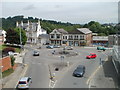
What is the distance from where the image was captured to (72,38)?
2350 inches

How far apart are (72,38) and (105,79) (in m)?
37.6

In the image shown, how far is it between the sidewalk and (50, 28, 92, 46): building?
1207 inches

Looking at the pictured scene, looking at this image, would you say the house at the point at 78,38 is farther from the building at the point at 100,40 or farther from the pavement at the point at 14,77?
the pavement at the point at 14,77

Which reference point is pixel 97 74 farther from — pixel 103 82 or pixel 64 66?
pixel 64 66

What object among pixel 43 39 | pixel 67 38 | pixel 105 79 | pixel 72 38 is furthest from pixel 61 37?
pixel 105 79

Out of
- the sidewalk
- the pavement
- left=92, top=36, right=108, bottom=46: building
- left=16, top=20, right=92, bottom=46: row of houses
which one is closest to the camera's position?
the sidewalk

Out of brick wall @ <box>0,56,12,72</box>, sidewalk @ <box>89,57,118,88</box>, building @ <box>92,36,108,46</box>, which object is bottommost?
sidewalk @ <box>89,57,118,88</box>

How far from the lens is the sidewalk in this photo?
20469 mm

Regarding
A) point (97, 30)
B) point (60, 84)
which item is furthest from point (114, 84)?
point (97, 30)

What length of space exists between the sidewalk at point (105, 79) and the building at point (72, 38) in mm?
30645

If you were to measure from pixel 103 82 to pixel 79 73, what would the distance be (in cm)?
355

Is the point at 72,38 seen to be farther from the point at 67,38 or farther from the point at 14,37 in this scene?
the point at 14,37

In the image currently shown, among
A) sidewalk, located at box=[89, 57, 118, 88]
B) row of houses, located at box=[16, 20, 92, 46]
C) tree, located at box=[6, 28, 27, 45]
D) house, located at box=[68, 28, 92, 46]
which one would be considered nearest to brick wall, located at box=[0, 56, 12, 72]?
sidewalk, located at box=[89, 57, 118, 88]

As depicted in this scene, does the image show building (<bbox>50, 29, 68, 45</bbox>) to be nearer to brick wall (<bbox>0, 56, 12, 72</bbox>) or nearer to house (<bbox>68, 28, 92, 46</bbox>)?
house (<bbox>68, 28, 92, 46</bbox>)
